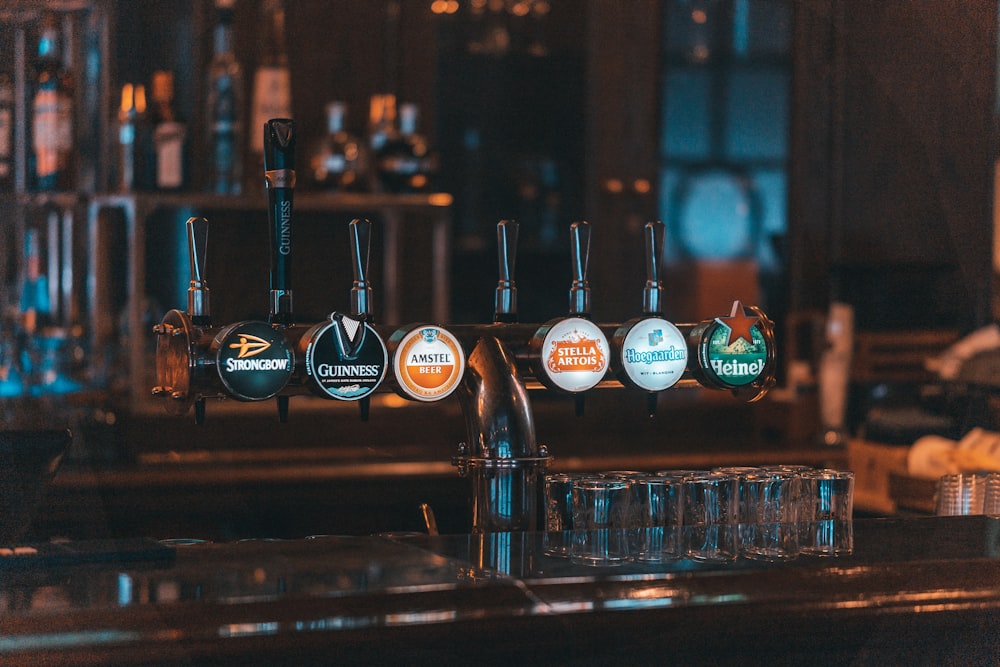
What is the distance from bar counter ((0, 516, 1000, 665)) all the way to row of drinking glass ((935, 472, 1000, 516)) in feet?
1.26

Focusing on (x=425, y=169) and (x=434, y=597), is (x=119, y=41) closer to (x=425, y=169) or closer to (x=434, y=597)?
(x=425, y=169)

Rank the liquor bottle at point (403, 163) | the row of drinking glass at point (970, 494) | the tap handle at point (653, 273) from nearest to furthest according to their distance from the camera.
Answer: the tap handle at point (653, 273), the row of drinking glass at point (970, 494), the liquor bottle at point (403, 163)

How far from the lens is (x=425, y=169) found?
9.29 ft

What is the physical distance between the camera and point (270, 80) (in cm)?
273

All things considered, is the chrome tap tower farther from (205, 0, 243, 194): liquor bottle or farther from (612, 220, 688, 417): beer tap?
(205, 0, 243, 194): liquor bottle

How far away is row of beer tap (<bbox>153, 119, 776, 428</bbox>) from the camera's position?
128 centimetres

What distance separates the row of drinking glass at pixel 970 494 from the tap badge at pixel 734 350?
44cm

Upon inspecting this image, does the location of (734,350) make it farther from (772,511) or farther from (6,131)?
(6,131)

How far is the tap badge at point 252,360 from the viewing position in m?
1.26

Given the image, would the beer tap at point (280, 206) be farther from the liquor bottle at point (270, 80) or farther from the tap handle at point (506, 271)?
the liquor bottle at point (270, 80)

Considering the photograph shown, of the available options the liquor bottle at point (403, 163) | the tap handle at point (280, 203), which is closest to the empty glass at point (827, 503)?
the tap handle at point (280, 203)

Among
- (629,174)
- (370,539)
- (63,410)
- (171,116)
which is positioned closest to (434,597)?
(370,539)

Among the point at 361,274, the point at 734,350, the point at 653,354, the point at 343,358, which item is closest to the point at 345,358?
the point at 343,358

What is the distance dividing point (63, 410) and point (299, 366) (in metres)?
1.44
